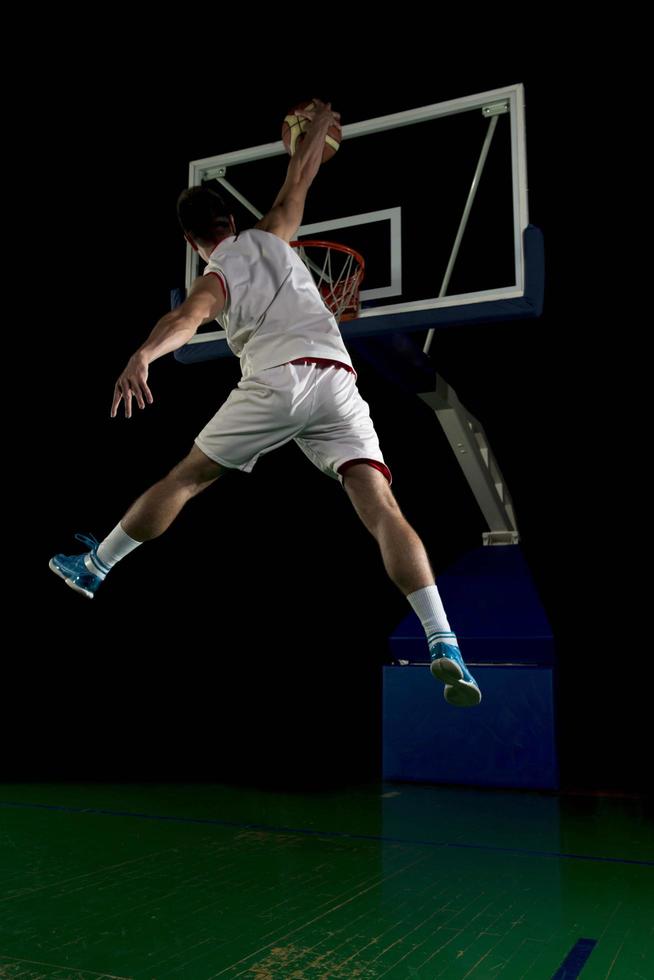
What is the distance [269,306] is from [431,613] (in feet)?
3.41

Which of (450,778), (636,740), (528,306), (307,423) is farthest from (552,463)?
(307,423)

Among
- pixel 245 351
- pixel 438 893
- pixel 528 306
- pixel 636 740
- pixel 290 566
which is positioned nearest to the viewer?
pixel 438 893

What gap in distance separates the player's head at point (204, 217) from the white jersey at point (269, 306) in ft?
0.34

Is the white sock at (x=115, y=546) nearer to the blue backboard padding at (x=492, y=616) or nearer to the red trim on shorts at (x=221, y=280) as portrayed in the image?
the red trim on shorts at (x=221, y=280)

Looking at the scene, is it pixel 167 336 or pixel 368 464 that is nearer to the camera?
pixel 167 336

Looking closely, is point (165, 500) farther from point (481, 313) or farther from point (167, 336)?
point (481, 313)

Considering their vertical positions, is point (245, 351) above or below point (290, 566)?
above

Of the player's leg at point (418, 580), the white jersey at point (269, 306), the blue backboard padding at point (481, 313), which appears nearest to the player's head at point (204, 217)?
the white jersey at point (269, 306)

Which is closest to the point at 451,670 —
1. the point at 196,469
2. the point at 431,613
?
the point at 431,613

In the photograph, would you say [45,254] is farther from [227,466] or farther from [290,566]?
Answer: [227,466]

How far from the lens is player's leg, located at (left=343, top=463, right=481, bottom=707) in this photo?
7.59 feet

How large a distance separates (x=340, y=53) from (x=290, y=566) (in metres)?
3.27

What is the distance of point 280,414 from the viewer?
246 cm

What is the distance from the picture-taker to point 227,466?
2510mm
